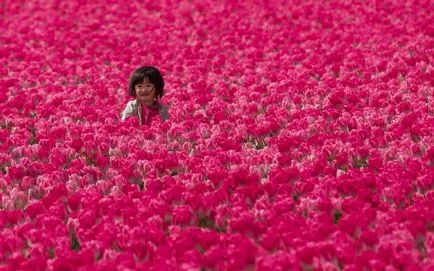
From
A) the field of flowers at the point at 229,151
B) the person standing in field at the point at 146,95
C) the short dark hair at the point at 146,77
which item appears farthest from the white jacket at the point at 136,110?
the short dark hair at the point at 146,77

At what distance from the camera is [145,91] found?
8.41 meters

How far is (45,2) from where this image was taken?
56.4 feet

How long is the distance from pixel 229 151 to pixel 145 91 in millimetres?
2432

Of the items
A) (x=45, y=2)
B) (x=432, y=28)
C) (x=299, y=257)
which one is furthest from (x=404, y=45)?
(x=45, y=2)

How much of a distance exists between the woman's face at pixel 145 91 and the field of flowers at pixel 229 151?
36 cm

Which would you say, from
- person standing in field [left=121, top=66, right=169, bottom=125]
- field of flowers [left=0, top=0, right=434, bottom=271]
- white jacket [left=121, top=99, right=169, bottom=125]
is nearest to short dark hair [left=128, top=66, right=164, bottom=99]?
person standing in field [left=121, top=66, right=169, bottom=125]

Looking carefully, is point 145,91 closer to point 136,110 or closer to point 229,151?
point 136,110

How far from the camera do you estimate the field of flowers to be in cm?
439

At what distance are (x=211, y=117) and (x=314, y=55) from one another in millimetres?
3034

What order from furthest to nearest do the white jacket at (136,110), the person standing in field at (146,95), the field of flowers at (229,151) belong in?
the person standing in field at (146,95), the white jacket at (136,110), the field of flowers at (229,151)

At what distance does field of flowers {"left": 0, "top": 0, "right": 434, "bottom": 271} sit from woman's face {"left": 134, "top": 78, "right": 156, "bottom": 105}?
36 centimetres

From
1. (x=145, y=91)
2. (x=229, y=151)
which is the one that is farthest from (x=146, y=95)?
(x=229, y=151)

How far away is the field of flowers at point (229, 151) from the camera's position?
173 inches

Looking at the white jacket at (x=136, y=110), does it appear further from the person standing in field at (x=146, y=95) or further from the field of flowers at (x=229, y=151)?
the field of flowers at (x=229, y=151)
